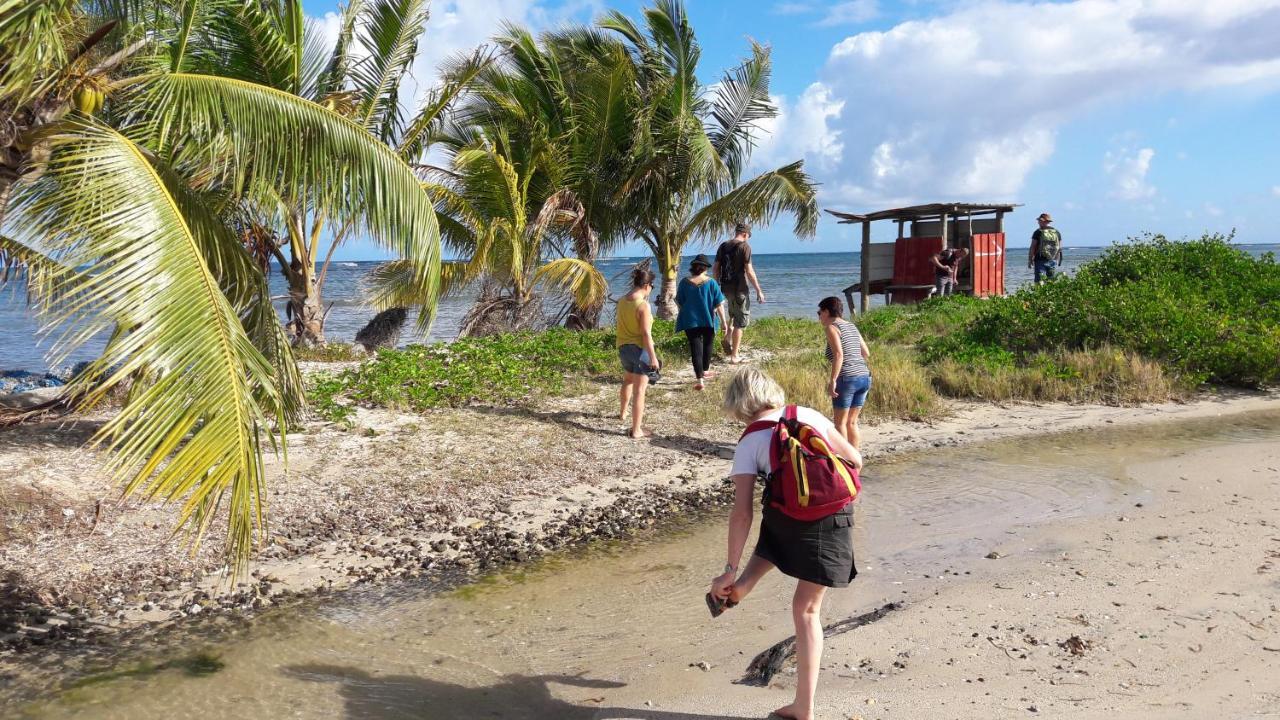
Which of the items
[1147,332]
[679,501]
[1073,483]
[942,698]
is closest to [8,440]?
[679,501]

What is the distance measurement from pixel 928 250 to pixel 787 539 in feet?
59.6

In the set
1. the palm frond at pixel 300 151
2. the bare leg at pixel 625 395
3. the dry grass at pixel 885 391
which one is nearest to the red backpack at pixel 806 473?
the palm frond at pixel 300 151

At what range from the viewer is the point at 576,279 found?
51.9 ft

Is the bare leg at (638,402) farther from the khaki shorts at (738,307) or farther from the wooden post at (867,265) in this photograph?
the wooden post at (867,265)

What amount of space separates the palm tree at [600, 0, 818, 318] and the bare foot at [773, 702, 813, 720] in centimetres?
1329

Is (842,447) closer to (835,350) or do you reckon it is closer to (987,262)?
(835,350)

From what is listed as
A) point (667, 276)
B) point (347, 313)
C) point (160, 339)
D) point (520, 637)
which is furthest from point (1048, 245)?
point (347, 313)

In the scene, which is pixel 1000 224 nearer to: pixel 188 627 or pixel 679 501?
pixel 679 501

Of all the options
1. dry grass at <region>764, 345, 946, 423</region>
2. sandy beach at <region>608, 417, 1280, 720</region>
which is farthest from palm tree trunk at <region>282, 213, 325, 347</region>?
sandy beach at <region>608, 417, 1280, 720</region>

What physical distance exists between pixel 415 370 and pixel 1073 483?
24.2 ft

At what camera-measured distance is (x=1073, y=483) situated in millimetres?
8562

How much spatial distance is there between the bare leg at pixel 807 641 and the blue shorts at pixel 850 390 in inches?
182

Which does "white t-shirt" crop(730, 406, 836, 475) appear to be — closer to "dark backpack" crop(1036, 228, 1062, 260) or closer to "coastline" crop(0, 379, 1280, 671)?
"coastline" crop(0, 379, 1280, 671)

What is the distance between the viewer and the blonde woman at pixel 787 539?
3.88 metres
